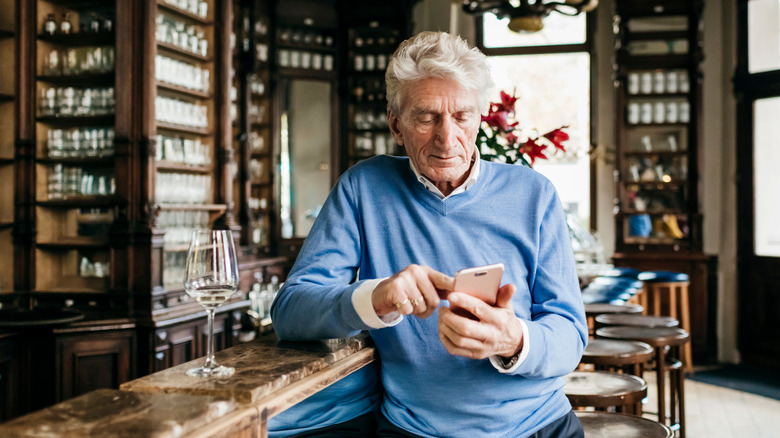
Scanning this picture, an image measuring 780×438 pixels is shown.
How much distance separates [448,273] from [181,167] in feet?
10.8

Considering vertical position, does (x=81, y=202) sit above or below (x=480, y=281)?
above

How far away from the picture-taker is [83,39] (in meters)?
4.05

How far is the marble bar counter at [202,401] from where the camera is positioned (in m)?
0.79

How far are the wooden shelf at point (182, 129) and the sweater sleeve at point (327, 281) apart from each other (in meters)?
2.93

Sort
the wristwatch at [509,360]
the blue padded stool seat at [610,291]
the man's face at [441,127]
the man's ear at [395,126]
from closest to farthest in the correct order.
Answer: the wristwatch at [509,360]
the man's face at [441,127]
the man's ear at [395,126]
the blue padded stool seat at [610,291]

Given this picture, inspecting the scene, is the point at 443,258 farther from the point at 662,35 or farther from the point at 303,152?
the point at 662,35

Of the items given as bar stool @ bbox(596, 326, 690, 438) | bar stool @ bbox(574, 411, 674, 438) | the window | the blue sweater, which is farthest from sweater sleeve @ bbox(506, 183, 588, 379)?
the window

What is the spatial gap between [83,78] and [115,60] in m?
0.29

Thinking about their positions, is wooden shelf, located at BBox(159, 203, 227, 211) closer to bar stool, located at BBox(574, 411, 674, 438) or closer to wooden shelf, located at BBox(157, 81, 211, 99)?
wooden shelf, located at BBox(157, 81, 211, 99)

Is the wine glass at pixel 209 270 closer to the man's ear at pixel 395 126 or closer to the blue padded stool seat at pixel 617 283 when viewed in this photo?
the man's ear at pixel 395 126

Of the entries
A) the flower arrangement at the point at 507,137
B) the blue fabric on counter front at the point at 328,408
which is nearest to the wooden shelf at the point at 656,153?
the flower arrangement at the point at 507,137

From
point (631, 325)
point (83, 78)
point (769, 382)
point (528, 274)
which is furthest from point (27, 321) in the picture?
point (769, 382)

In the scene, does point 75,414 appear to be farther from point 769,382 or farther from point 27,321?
point 769,382

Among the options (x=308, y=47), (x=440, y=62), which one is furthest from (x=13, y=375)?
(x=308, y=47)
